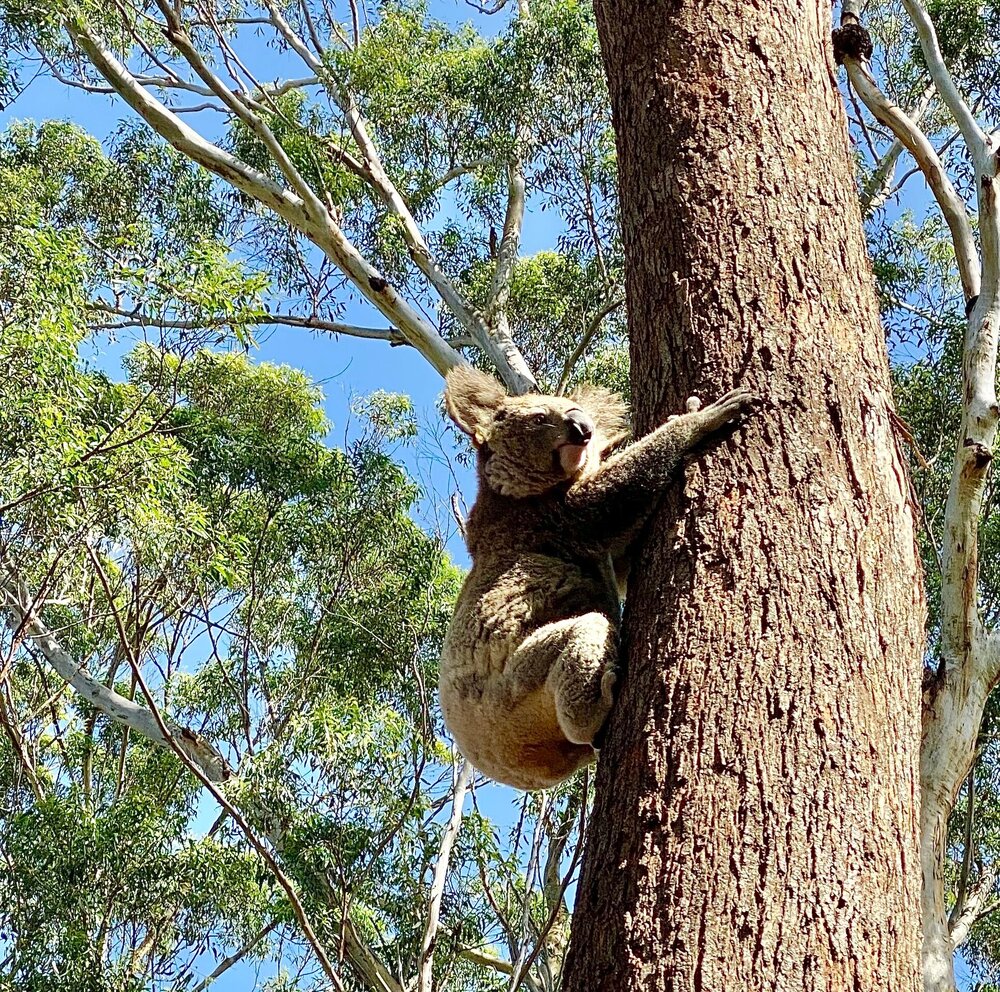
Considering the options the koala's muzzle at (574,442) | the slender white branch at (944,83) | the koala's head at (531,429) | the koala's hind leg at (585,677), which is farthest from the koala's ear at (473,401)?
the slender white branch at (944,83)

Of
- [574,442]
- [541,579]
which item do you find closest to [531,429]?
[574,442]

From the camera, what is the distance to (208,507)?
1100cm

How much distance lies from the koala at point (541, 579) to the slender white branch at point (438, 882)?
15.0 ft

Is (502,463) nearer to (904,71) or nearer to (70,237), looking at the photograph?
(70,237)

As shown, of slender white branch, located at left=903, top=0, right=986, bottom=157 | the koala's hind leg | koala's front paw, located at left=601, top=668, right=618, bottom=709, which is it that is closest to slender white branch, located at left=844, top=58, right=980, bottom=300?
slender white branch, located at left=903, top=0, right=986, bottom=157

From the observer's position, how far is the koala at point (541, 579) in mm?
2916

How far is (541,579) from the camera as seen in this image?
355 centimetres

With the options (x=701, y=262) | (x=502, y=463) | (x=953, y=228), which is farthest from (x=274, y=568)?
(x=701, y=262)

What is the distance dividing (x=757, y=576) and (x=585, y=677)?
2.83 ft

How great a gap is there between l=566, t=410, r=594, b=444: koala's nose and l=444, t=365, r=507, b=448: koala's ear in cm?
49

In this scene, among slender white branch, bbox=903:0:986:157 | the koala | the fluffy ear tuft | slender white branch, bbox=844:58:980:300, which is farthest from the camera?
slender white branch, bbox=903:0:986:157

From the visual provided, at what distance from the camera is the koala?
2916 mm

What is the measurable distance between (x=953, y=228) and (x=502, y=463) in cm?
530

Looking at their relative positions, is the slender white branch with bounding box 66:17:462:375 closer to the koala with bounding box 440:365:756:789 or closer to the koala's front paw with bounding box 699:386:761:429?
the koala with bounding box 440:365:756:789
